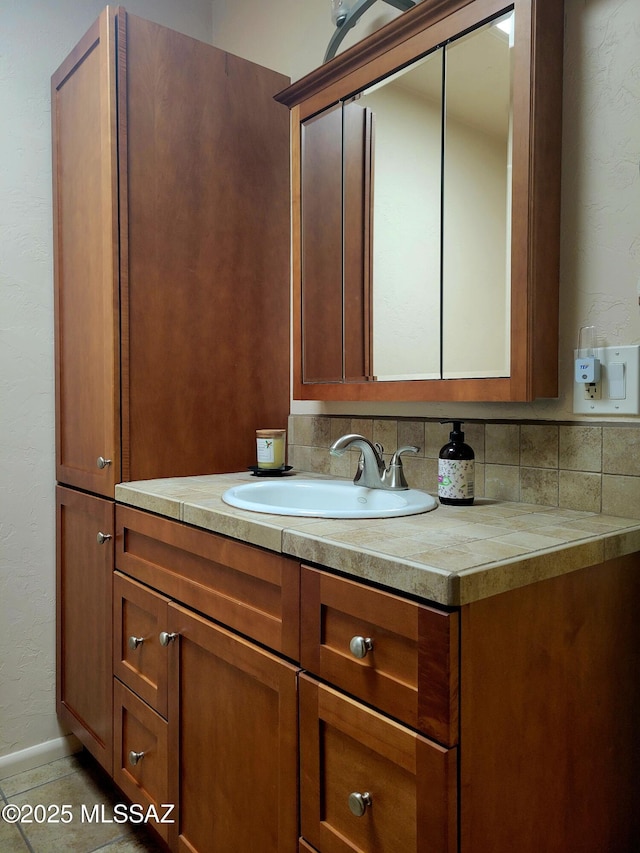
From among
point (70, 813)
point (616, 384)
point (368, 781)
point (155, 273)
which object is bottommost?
point (70, 813)

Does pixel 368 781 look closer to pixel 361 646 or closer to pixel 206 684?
pixel 361 646

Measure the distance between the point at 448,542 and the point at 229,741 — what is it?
0.61m

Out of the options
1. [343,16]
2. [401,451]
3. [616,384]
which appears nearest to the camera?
[616,384]

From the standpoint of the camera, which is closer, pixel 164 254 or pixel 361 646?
pixel 361 646

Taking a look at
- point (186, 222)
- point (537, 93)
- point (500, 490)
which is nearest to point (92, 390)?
point (186, 222)

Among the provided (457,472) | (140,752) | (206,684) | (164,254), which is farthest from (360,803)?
(164,254)

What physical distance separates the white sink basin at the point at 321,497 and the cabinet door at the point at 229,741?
28cm

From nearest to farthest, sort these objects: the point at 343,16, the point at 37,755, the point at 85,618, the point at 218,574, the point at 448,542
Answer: the point at 448,542
the point at 218,574
the point at 343,16
the point at 85,618
the point at 37,755

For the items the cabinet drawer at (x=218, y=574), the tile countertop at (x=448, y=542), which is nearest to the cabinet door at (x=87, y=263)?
the cabinet drawer at (x=218, y=574)

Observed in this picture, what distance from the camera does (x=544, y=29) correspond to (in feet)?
3.84

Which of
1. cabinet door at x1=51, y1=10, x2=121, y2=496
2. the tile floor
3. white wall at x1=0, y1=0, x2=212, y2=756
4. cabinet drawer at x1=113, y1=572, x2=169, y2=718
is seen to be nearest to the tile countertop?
cabinet drawer at x1=113, y1=572, x2=169, y2=718

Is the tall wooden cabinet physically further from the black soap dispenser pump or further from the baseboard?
the black soap dispenser pump

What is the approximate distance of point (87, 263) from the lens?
5.67 ft

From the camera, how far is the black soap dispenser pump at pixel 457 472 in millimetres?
1261
